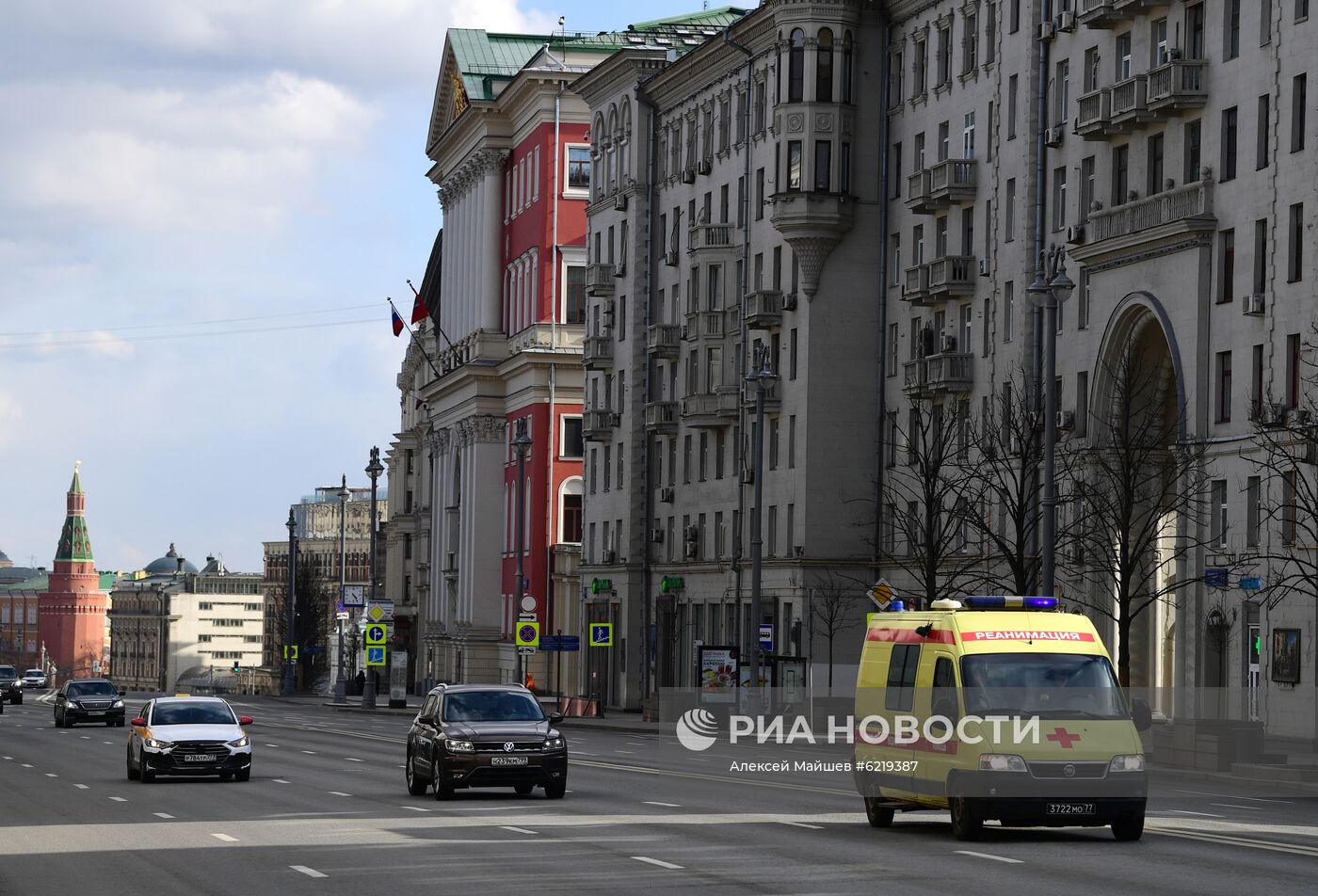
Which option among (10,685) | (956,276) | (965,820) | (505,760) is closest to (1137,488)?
(956,276)

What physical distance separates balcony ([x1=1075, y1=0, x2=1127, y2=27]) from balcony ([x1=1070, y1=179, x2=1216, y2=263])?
438cm

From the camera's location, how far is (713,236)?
7669 cm

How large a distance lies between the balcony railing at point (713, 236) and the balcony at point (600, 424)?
11158 mm

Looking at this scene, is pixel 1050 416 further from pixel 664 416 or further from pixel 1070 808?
pixel 664 416

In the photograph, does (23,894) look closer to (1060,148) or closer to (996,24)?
(1060,148)

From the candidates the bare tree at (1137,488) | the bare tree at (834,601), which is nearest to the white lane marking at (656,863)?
the bare tree at (1137,488)

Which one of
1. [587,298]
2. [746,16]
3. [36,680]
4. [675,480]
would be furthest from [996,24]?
[36,680]

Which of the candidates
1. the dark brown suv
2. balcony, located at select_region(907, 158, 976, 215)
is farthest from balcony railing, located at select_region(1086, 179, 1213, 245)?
the dark brown suv

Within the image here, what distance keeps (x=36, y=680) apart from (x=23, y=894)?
6860 inches

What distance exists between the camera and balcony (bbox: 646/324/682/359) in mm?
80275

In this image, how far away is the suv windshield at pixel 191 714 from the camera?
35656 mm

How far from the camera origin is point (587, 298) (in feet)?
298

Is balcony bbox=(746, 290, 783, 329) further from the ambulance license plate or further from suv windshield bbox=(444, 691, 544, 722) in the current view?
the ambulance license plate

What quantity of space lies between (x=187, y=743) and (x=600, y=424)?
52892 mm
